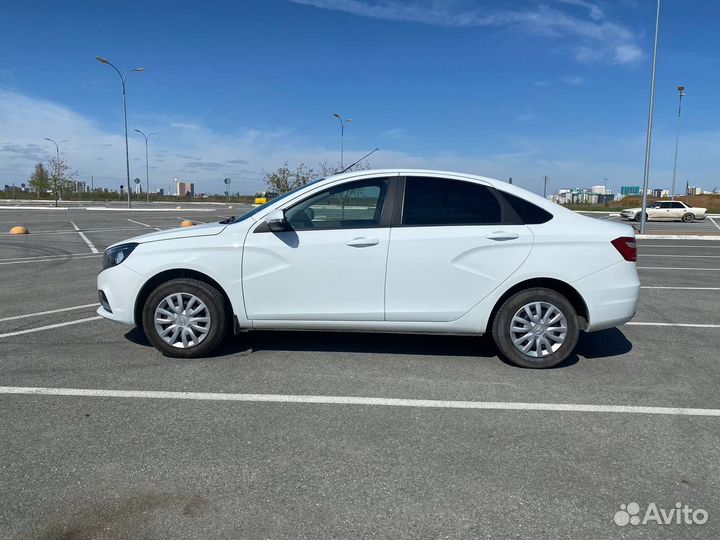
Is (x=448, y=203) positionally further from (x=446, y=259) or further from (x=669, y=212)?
(x=669, y=212)

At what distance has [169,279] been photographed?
15.9 feet

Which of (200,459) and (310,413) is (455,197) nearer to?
(310,413)

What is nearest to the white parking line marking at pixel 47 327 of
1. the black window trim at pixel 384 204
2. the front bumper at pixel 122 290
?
the front bumper at pixel 122 290

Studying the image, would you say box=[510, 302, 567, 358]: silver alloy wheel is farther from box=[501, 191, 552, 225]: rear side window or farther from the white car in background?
the white car in background

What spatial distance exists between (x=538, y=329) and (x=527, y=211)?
105 centimetres

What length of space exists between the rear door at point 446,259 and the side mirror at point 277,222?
932 millimetres

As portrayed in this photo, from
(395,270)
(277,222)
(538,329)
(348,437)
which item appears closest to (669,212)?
(538,329)

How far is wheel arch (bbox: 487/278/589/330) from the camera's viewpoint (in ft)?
15.5

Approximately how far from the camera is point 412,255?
4648 millimetres

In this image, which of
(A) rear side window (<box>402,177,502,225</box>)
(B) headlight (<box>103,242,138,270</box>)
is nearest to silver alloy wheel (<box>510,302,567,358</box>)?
(A) rear side window (<box>402,177,502,225</box>)

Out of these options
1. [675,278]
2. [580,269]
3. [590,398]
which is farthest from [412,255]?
[675,278]

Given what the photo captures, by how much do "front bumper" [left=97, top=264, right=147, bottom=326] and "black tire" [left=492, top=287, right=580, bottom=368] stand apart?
3.19 meters

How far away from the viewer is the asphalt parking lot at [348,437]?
2.58 metres

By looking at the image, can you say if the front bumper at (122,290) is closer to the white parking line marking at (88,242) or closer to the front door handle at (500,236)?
the front door handle at (500,236)
